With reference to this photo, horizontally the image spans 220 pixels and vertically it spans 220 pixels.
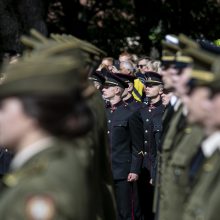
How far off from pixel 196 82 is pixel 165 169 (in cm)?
124

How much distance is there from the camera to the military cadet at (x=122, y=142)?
9922 millimetres

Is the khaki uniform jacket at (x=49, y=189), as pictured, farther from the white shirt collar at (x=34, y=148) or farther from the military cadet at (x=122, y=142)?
the military cadet at (x=122, y=142)

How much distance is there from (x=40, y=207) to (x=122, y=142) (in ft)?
20.1

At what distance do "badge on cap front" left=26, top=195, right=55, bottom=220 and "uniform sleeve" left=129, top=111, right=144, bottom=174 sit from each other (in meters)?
6.23

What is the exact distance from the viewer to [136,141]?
33.3 ft

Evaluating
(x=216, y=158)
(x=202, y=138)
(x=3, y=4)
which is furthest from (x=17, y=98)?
(x=3, y=4)

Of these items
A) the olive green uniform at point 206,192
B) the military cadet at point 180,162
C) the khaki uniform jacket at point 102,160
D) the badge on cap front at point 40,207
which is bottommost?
the khaki uniform jacket at point 102,160

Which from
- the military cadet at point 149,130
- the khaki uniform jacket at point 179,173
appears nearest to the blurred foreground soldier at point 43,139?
the khaki uniform jacket at point 179,173

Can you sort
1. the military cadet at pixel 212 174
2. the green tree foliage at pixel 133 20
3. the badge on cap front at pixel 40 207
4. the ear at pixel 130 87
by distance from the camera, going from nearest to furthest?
the badge on cap front at pixel 40 207, the military cadet at pixel 212 174, the ear at pixel 130 87, the green tree foliage at pixel 133 20

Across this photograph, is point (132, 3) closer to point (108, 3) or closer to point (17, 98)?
point (108, 3)

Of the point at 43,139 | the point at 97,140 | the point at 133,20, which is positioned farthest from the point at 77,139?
the point at 133,20

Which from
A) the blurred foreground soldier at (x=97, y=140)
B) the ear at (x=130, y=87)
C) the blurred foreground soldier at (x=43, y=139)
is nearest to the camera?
the blurred foreground soldier at (x=43, y=139)

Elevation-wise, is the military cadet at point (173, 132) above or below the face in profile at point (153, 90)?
above

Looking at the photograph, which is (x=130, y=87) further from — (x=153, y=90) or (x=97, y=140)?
(x=97, y=140)
